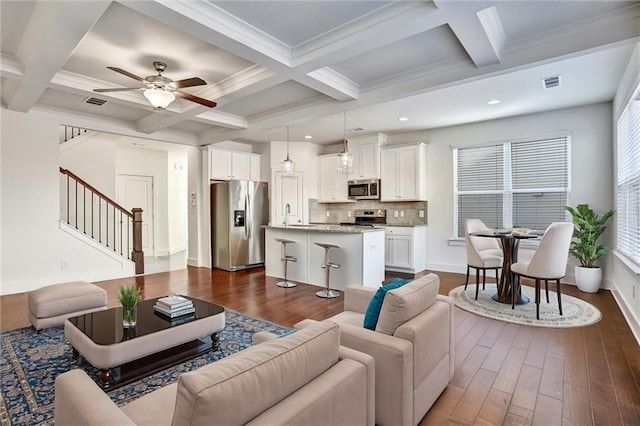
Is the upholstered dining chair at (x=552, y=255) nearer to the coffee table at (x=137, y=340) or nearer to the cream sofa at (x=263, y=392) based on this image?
the cream sofa at (x=263, y=392)

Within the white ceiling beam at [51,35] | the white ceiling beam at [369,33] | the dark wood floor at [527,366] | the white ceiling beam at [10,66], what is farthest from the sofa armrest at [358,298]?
the white ceiling beam at [10,66]

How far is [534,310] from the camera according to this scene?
3893 millimetres

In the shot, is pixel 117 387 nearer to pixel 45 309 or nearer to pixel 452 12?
pixel 45 309

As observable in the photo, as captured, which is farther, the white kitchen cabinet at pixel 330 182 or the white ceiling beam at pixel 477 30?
the white kitchen cabinet at pixel 330 182

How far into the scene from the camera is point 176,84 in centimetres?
319

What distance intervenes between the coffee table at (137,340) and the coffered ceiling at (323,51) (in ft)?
7.78

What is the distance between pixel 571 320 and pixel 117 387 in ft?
14.4

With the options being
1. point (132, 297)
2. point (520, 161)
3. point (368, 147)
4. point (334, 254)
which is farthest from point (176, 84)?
point (520, 161)

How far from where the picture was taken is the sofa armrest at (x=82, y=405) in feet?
3.44

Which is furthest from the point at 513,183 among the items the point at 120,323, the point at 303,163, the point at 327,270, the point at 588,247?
the point at 120,323

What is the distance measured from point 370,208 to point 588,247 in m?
3.92

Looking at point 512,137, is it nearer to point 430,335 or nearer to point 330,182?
point 330,182

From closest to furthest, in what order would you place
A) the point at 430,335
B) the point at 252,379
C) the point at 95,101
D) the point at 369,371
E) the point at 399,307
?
the point at 252,379 < the point at 369,371 < the point at 399,307 < the point at 430,335 < the point at 95,101

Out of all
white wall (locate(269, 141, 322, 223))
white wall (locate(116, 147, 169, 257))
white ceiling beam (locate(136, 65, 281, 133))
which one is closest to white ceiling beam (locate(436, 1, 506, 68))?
white ceiling beam (locate(136, 65, 281, 133))
